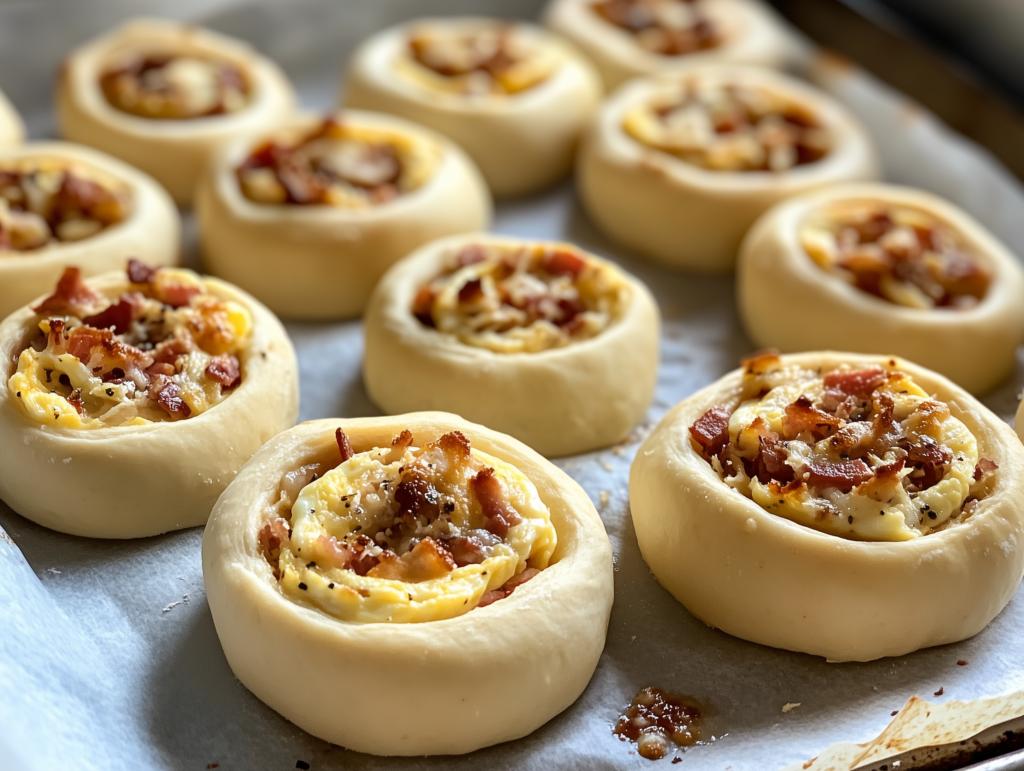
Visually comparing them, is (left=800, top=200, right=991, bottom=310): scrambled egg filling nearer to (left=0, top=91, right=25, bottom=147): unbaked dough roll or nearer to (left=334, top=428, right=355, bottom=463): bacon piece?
(left=334, top=428, right=355, bottom=463): bacon piece

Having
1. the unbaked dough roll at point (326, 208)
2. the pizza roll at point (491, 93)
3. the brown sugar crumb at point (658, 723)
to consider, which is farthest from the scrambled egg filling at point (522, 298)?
the brown sugar crumb at point (658, 723)

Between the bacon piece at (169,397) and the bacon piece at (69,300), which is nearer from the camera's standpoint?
the bacon piece at (169,397)

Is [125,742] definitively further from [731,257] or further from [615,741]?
[731,257]

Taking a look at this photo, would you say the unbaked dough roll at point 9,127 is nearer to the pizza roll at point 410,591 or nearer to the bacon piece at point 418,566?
the pizza roll at point 410,591

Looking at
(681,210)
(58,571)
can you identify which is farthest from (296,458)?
(681,210)

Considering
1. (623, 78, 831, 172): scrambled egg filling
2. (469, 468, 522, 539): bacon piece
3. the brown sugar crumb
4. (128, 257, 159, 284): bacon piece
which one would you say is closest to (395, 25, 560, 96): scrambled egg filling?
(623, 78, 831, 172): scrambled egg filling

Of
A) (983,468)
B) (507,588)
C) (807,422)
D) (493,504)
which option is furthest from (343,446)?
(983,468)
